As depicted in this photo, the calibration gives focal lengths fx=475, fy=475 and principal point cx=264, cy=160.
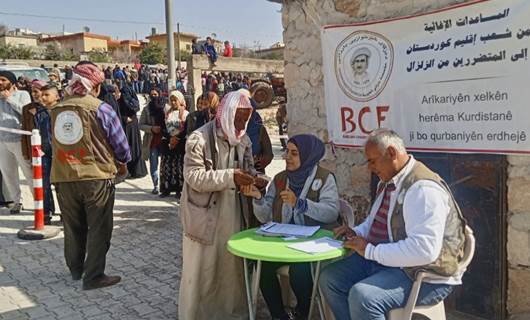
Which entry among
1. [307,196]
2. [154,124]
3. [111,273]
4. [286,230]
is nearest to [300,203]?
[307,196]

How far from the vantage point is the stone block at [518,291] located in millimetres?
3062

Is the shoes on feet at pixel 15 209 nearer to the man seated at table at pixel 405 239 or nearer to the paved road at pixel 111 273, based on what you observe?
the paved road at pixel 111 273

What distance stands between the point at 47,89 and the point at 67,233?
1801 millimetres

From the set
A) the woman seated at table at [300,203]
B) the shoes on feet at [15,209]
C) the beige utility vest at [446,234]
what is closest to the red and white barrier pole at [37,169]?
the shoes on feet at [15,209]

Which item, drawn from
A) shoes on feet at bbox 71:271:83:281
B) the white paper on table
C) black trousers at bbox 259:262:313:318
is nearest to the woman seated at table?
black trousers at bbox 259:262:313:318

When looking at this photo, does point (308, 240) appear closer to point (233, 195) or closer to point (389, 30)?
point (233, 195)

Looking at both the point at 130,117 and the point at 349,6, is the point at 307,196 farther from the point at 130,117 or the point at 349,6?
the point at 130,117

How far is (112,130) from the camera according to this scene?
13.0 ft

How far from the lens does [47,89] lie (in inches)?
200

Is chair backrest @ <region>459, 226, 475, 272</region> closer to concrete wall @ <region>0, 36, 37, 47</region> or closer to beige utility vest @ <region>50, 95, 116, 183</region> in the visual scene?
beige utility vest @ <region>50, 95, 116, 183</region>

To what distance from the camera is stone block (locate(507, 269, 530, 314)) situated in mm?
3062

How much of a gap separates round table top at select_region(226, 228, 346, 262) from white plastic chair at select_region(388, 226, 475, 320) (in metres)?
0.42

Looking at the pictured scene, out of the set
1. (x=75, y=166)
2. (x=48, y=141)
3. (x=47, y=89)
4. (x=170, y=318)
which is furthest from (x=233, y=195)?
(x=48, y=141)

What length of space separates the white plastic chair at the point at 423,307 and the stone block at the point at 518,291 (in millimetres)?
887
